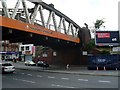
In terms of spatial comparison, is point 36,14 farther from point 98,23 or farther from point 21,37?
point 98,23

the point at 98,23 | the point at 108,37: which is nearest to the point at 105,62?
the point at 108,37

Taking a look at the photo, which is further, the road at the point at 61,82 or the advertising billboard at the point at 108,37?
the advertising billboard at the point at 108,37

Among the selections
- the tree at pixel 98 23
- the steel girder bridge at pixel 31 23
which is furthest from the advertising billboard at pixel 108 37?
the tree at pixel 98 23

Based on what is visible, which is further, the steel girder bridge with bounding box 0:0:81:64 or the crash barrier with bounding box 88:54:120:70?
the crash barrier with bounding box 88:54:120:70

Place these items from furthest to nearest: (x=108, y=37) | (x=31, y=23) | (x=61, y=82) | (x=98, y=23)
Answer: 1. (x=98, y=23)
2. (x=108, y=37)
3. (x=31, y=23)
4. (x=61, y=82)

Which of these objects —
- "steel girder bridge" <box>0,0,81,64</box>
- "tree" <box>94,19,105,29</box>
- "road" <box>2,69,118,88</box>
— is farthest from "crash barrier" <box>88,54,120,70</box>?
"tree" <box>94,19,105,29</box>

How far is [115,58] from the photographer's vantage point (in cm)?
4638

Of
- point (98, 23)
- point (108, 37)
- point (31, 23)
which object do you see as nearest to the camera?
point (31, 23)

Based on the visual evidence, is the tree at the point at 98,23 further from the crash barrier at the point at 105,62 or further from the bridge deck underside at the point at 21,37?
the crash barrier at the point at 105,62

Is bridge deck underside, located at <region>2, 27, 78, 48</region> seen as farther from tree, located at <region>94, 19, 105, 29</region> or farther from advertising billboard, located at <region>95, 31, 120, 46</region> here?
tree, located at <region>94, 19, 105, 29</region>

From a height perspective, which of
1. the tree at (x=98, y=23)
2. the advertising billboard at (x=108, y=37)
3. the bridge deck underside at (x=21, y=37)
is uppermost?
the tree at (x=98, y=23)

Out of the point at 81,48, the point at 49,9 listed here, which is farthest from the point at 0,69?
the point at 81,48

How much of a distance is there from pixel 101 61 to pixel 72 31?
13.8 meters

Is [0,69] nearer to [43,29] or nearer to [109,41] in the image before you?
[43,29]
